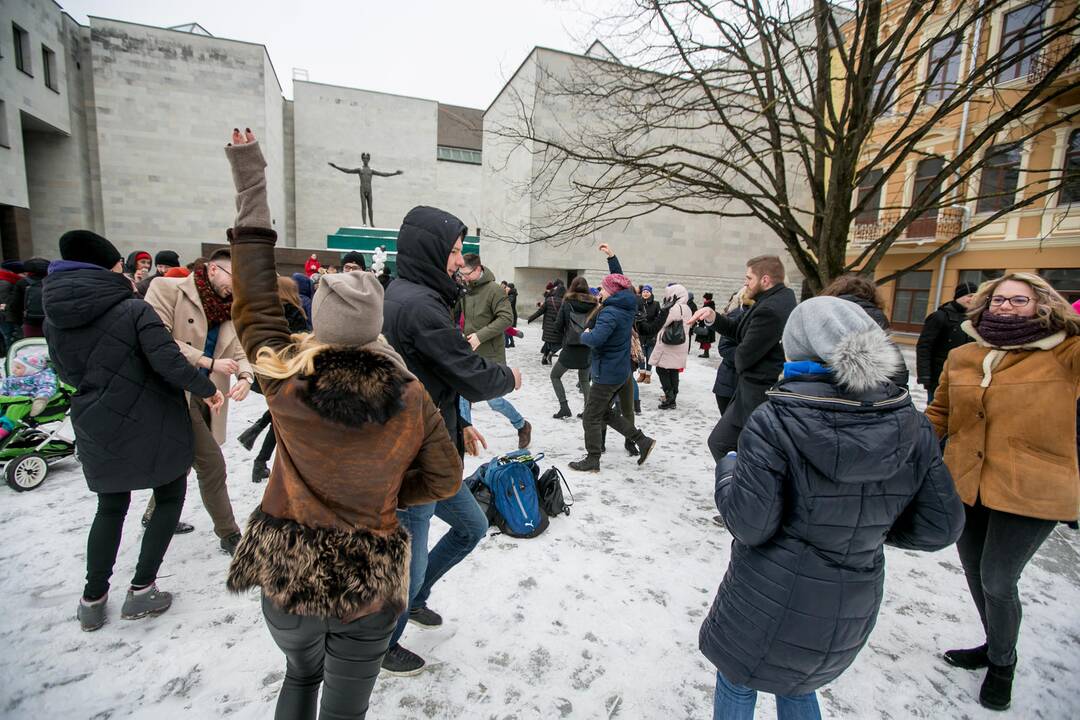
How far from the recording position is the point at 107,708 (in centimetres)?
205

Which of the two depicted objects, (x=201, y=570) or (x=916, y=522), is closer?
(x=916, y=522)

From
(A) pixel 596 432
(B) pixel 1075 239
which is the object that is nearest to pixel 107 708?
(A) pixel 596 432

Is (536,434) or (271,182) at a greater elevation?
(271,182)

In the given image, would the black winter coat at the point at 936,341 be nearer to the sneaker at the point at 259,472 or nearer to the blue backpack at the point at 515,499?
the blue backpack at the point at 515,499

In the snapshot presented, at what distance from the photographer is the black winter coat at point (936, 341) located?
16.4 ft

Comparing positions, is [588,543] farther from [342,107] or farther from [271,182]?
[342,107]

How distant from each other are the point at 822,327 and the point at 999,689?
210 cm

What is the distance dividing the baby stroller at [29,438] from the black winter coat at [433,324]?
3822 mm

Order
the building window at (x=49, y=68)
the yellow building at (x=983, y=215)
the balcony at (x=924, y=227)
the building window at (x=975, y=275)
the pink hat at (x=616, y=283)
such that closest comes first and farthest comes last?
the pink hat at (x=616, y=283) → the yellow building at (x=983, y=215) → the building window at (x=975, y=275) → the balcony at (x=924, y=227) → the building window at (x=49, y=68)

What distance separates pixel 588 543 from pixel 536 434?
254 cm

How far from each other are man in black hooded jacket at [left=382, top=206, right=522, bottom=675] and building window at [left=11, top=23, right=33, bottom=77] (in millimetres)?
26385

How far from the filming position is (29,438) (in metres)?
4.27

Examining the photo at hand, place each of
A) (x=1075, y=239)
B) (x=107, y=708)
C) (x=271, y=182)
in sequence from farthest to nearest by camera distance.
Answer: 1. (x=271, y=182)
2. (x=1075, y=239)
3. (x=107, y=708)

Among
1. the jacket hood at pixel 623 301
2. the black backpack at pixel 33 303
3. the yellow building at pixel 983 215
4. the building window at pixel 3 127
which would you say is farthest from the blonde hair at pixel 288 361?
the building window at pixel 3 127
